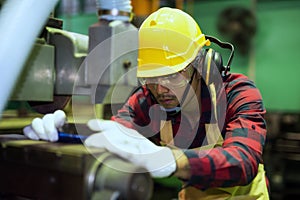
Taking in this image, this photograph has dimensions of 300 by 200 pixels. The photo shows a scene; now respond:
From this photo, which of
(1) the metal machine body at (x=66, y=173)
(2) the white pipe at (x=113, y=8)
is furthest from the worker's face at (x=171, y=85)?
(1) the metal machine body at (x=66, y=173)

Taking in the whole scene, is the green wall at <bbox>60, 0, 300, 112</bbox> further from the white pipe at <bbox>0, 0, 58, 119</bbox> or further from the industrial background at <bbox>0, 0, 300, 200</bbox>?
the white pipe at <bbox>0, 0, 58, 119</bbox>

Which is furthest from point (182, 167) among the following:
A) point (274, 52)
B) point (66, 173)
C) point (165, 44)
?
point (274, 52)

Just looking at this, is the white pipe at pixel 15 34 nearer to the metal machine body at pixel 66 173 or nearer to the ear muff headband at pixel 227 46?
the metal machine body at pixel 66 173

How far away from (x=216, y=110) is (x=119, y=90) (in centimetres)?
25

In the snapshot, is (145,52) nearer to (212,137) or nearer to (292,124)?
(212,137)

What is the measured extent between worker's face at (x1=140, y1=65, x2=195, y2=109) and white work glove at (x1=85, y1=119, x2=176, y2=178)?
244 millimetres

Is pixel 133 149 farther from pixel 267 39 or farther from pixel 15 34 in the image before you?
pixel 267 39

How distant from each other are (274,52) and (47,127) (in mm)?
3020

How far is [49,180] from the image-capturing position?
1.94 feet

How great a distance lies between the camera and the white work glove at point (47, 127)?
72cm

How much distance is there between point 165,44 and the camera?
867mm

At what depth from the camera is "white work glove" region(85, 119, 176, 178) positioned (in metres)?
0.60

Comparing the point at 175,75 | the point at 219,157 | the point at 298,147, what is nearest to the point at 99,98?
the point at 175,75

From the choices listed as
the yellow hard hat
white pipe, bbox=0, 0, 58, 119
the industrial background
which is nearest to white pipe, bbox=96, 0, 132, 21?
Result: the yellow hard hat
